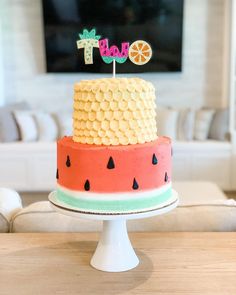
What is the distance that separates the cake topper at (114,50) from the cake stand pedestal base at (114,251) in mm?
476

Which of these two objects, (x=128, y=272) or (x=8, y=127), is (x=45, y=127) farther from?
(x=128, y=272)

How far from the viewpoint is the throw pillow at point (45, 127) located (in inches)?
173

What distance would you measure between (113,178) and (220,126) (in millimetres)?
3329

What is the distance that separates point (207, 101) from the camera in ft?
15.9

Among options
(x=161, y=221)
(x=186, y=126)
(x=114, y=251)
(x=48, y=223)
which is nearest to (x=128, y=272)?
(x=114, y=251)

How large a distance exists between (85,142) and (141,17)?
3.53m

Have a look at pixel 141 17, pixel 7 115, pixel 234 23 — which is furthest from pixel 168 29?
pixel 7 115

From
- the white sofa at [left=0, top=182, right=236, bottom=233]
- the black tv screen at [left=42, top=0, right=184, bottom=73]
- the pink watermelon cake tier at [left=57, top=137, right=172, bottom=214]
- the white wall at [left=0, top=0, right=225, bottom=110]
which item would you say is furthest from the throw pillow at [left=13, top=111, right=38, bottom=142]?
the pink watermelon cake tier at [left=57, top=137, right=172, bottom=214]

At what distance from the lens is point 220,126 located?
4.36 meters

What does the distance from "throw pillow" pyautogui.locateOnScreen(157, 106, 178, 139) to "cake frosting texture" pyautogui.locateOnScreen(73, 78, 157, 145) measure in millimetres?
3048

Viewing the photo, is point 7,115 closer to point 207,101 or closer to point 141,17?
point 141,17

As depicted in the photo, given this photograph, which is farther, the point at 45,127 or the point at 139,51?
the point at 45,127

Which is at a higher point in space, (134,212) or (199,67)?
(199,67)

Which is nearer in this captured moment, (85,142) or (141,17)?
(85,142)
